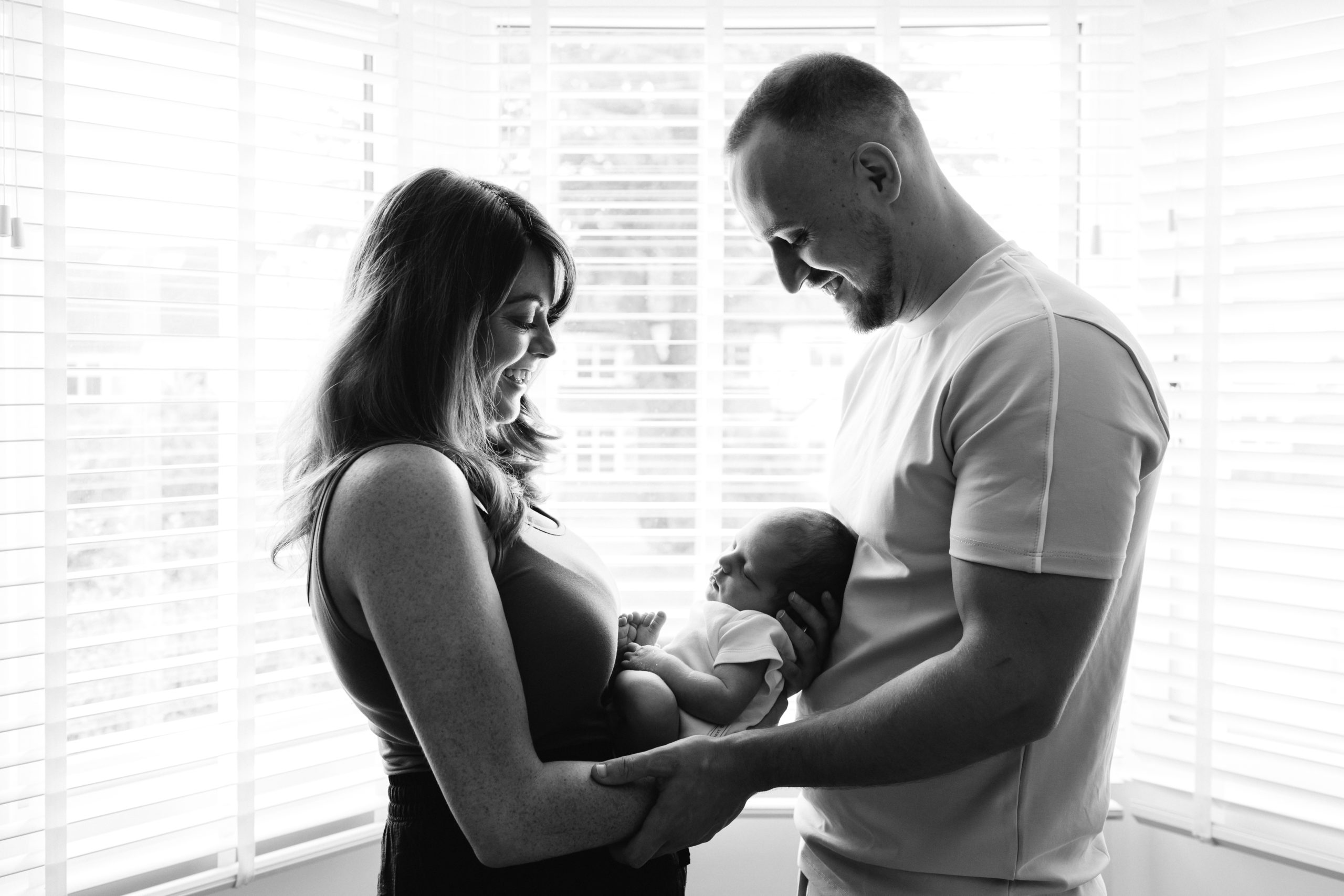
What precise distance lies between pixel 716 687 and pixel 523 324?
63cm

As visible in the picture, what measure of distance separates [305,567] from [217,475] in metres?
→ 0.73

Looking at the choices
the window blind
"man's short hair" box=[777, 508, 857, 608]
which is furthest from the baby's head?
the window blind

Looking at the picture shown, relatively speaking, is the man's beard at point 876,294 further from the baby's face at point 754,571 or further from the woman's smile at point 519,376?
the woman's smile at point 519,376

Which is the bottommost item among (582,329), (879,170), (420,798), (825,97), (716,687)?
(420,798)

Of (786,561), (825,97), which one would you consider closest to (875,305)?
(825,97)

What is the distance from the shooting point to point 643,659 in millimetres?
1436

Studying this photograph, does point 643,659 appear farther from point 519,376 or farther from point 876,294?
point 876,294

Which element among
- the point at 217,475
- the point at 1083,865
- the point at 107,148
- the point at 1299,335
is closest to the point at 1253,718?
the point at 1299,335

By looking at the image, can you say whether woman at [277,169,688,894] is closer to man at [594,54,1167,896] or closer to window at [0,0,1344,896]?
man at [594,54,1167,896]

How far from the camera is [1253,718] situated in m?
1.89

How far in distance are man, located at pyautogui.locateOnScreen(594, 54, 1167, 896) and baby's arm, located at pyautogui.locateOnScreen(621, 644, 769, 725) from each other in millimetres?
109

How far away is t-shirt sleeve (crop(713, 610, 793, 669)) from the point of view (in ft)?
4.54

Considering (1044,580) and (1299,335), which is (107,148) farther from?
(1299,335)

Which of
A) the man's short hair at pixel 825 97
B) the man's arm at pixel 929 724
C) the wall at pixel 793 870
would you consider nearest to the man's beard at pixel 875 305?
the man's short hair at pixel 825 97
